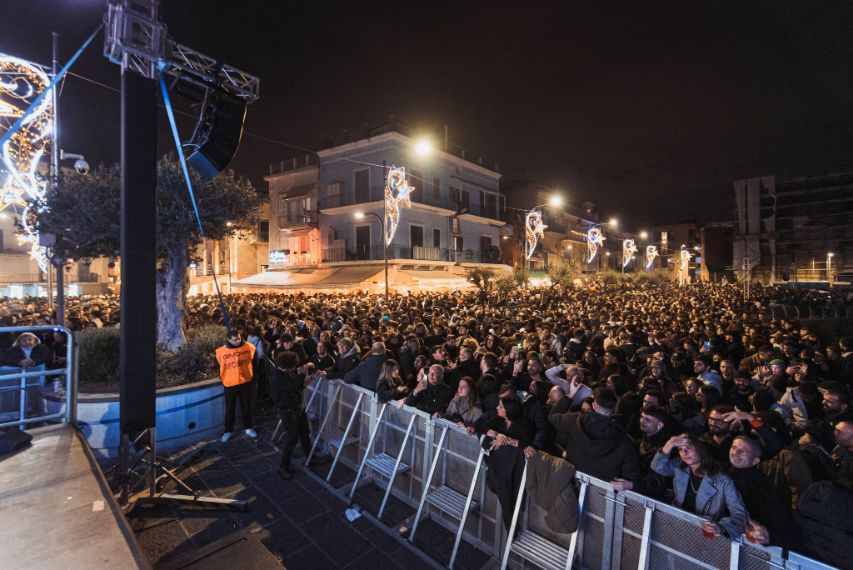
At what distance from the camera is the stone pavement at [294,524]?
12.6 feet

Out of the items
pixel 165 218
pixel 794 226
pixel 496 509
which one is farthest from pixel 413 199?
pixel 794 226

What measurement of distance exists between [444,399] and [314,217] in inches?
1021

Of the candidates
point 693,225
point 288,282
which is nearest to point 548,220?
point 288,282

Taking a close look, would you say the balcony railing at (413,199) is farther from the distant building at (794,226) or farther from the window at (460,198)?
the distant building at (794,226)

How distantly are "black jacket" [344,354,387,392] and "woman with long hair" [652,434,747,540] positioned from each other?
11.7 ft

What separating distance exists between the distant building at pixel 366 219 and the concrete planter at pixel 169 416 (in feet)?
54.2

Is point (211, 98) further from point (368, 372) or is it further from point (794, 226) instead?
point (794, 226)

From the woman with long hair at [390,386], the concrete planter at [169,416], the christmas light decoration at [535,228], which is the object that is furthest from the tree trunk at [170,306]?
the christmas light decoration at [535,228]

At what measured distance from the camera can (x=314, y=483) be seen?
5.13 metres

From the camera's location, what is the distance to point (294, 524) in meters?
4.31

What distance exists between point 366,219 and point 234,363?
21852mm

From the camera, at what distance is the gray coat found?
2641 mm

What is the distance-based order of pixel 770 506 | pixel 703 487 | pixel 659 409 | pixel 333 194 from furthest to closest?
1. pixel 333 194
2. pixel 659 409
3. pixel 703 487
4. pixel 770 506

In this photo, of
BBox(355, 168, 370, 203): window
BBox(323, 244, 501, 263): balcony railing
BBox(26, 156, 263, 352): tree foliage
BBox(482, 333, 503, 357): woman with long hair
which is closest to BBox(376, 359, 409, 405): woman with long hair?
BBox(482, 333, 503, 357): woman with long hair
